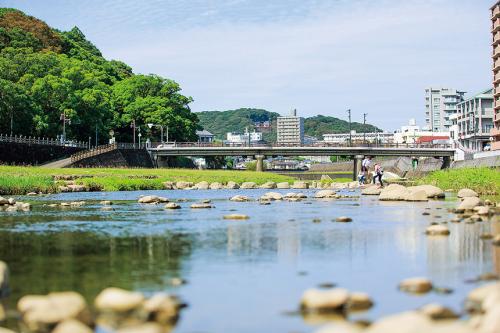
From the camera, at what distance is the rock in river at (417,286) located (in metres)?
12.3

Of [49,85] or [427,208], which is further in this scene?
[49,85]

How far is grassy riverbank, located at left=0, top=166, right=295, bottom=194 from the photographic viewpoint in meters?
52.7

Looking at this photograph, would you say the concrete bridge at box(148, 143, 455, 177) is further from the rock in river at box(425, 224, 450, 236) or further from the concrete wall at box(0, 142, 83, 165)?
the rock in river at box(425, 224, 450, 236)

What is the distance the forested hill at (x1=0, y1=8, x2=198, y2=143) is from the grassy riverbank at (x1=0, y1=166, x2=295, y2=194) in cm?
2651

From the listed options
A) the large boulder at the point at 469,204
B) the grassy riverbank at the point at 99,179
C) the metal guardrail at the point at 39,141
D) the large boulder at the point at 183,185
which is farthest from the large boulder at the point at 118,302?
the metal guardrail at the point at 39,141

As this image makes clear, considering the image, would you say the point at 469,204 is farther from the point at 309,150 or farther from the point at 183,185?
the point at 309,150

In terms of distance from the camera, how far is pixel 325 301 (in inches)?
429

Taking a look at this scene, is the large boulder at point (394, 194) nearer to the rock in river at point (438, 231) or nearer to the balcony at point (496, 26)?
the rock in river at point (438, 231)

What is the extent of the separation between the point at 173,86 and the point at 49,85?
33.9 m

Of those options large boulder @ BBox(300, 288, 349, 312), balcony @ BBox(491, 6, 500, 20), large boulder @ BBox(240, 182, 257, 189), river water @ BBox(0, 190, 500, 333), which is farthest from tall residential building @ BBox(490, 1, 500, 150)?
large boulder @ BBox(300, 288, 349, 312)

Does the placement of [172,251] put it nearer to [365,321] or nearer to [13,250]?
[13,250]

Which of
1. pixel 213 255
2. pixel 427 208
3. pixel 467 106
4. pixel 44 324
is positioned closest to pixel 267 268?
pixel 213 255

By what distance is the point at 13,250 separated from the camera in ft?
61.9

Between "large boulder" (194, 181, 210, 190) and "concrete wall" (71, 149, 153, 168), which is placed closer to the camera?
"large boulder" (194, 181, 210, 190)
